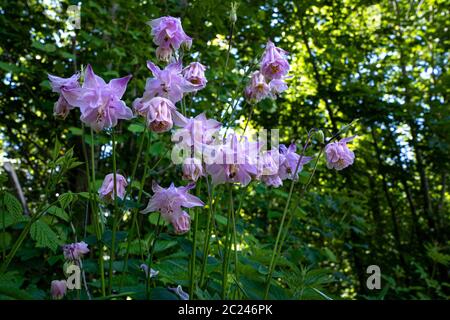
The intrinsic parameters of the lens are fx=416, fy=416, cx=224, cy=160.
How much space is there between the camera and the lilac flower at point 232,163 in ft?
2.87

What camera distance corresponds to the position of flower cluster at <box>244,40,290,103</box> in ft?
3.78

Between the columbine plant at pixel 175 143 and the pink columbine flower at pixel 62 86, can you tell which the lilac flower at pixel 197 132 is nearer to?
the columbine plant at pixel 175 143

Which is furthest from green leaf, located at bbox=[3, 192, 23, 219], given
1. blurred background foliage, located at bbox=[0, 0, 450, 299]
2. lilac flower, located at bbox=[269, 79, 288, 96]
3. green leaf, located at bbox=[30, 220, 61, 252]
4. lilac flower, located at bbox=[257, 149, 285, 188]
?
lilac flower, located at bbox=[269, 79, 288, 96]

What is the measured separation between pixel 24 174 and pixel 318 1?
110 inches

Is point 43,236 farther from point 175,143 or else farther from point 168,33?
point 168,33

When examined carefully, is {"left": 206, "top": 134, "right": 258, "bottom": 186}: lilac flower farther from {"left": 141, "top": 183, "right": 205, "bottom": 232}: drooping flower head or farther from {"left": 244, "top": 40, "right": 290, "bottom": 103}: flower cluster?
{"left": 244, "top": 40, "right": 290, "bottom": 103}: flower cluster

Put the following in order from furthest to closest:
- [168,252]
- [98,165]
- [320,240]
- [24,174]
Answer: [320,240] → [24,174] → [98,165] → [168,252]

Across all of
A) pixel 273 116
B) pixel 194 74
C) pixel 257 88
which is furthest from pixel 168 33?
pixel 273 116

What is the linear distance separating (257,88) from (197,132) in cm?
35

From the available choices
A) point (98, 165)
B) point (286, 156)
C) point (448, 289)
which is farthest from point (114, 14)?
point (448, 289)

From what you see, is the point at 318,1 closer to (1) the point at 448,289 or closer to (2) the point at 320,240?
(2) the point at 320,240

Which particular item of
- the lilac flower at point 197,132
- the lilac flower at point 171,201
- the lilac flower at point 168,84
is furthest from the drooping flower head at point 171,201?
the lilac flower at point 168,84

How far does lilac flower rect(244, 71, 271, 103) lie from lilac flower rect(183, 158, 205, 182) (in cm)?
37

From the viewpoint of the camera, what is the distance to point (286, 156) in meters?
1.14
